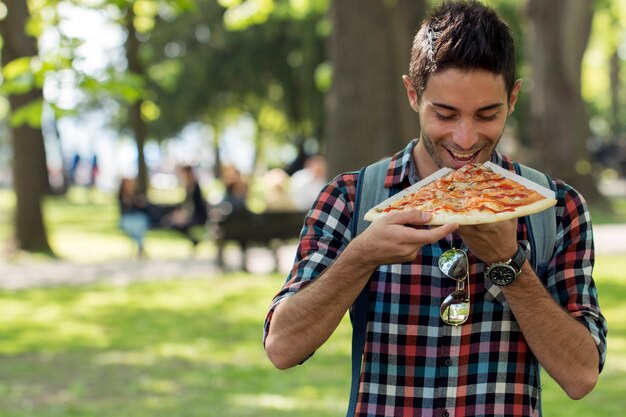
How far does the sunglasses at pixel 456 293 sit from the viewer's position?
3020mm

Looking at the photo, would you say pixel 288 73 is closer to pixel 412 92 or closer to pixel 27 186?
pixel 27 186

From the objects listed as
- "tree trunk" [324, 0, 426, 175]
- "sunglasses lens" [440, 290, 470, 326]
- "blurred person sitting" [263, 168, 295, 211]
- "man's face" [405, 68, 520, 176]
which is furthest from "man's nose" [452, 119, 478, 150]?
"blurred person sitting" [263, 168, 295, 211]

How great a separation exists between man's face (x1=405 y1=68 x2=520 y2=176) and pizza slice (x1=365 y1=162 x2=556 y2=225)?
1.8 inches

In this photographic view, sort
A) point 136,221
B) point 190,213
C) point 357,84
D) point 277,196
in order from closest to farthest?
point 357,84
point 277,196
point 136,221
point 190,213

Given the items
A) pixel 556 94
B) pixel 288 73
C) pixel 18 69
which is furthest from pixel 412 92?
pixel 288 73

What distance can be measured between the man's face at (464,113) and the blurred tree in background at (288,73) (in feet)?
1.99

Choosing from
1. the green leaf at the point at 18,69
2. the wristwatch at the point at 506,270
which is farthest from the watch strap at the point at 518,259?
the green leaf at the point at 18,69

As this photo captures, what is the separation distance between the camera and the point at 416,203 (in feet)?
9.94

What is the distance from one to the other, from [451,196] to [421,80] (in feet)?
1.10

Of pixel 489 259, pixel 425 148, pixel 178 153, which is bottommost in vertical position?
pixel 178 153

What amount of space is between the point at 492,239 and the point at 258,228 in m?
14.8

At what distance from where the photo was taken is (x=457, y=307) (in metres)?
3.03

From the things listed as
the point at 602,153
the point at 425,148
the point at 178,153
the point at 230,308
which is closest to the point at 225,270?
the point at 230,308

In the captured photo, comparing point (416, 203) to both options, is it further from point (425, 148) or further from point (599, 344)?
point (599, 344)
